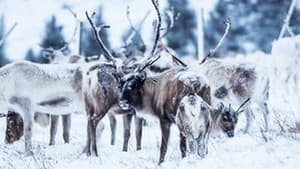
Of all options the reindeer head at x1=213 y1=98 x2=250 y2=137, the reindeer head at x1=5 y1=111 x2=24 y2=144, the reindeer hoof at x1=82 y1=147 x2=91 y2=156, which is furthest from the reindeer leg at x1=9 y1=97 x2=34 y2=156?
the reindeer head at x1=213 y1=98 x2=250 y2=137

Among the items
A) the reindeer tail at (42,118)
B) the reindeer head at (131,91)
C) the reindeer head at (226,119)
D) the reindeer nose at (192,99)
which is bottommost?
the reindeer tail at (42,118)

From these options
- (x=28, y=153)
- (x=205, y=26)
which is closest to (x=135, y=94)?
(x=28, y=153)

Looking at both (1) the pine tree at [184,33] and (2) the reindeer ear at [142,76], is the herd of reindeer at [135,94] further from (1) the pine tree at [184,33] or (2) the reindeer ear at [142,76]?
(1) the pine tree at [184,33]

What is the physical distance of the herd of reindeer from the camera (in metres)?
7.39

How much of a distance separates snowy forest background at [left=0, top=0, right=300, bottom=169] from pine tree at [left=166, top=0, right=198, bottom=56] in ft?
0.15

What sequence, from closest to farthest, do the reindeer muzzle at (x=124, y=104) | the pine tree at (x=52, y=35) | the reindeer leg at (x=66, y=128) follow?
the reindeer muzzle at (x=124, y=104) → the reindeer leg at (x=66, y=128) → the pine tree at (x=52, y=35)

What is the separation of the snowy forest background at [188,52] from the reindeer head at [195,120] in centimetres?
23

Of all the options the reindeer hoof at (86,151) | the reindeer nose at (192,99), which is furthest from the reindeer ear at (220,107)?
the reindeer nose at (192,99)

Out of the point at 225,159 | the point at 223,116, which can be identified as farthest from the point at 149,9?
the point at 225,159

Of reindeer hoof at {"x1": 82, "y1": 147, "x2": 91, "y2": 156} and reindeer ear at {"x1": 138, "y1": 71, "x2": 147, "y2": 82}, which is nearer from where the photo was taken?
reindeer ear at {"x1": 138, "y1": 71, "x2": 147, "y2": 82}

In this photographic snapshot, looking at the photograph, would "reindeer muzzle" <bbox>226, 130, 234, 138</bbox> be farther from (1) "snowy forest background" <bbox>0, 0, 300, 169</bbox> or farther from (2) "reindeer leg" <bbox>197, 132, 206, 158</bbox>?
(2) "reindeer leg" <bbox>197, 132, 206, 158</bbox>

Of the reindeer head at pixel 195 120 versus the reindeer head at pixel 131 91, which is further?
the reindeer head at pixel 131 91

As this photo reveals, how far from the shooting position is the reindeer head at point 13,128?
433 inches

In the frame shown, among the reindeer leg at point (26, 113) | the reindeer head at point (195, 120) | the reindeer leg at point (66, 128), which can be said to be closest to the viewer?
the reindeer head at point (195, 120)
